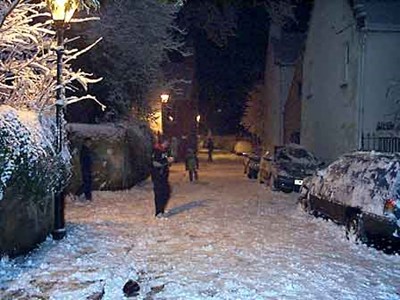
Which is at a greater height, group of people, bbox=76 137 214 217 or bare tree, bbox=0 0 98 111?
bare tree, bbox=0 0 98 111

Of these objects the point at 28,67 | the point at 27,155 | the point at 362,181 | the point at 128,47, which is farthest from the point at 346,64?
the point at 27,155

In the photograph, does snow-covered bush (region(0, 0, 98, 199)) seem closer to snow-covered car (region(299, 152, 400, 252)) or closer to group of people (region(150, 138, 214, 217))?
group of people (region(150, 138, 214, 217))

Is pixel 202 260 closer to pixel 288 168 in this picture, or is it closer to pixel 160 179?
pixel 160 179

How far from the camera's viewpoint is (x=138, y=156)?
2164cm

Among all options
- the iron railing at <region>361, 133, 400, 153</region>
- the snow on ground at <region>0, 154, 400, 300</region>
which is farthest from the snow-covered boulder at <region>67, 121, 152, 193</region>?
the iron railing at <region>361, 133, 400, 153</region>

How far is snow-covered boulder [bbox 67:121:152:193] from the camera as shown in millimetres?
17484

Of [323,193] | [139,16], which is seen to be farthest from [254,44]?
[323,193]

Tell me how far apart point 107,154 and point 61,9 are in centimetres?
881

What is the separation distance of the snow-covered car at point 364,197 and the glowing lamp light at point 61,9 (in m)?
6.22

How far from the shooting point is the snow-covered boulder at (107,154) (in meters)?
17.5

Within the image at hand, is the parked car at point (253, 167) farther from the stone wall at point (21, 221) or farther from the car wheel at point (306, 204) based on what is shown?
the stone wall at point (21, 221)

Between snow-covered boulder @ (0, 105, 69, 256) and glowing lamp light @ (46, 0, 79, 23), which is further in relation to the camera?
glowing lamp light @ (46, 0, 79, 23)

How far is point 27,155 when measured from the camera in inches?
352

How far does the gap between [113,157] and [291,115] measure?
634 inches
